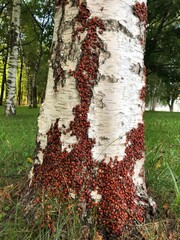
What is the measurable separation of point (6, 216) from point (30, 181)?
29 centimetres

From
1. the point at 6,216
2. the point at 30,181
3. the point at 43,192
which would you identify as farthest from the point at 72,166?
the point at 6,216

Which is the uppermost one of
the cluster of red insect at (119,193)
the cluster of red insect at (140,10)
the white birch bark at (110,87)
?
the cluster of red insect at (140,10)

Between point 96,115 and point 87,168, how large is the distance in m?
0.36

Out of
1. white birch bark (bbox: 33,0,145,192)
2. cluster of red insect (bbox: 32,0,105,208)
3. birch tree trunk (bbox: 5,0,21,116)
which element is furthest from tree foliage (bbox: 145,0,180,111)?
cluster of red insect (bbox: 32,0,105,208)

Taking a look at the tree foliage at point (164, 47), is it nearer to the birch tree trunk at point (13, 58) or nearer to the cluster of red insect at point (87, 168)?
the birch tree trunk at point (13, 58)

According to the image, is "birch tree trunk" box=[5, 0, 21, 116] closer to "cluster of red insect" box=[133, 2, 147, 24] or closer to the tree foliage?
the tree foliage

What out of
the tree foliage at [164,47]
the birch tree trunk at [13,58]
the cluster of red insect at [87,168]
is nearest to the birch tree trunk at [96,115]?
the cluster of red insect at [87,168]

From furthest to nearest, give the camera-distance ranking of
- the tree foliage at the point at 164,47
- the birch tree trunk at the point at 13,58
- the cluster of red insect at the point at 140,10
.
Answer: the tree foliage at the point at 164,47
the birch tree trunk at the point at 13,58
the cluster of red insect at the point at 140,10

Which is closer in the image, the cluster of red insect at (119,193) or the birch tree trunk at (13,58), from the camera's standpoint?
the cluster of red insect at (119,193)

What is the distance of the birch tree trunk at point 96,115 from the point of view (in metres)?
1.81

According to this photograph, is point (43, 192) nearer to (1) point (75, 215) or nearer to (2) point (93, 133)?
(1) point (75, 215)

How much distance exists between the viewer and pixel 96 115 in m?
1.85

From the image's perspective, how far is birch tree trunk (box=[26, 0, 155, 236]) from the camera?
181 centimetres

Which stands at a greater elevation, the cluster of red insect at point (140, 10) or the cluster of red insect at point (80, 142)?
the cluster of red insect at point (140, 10)
